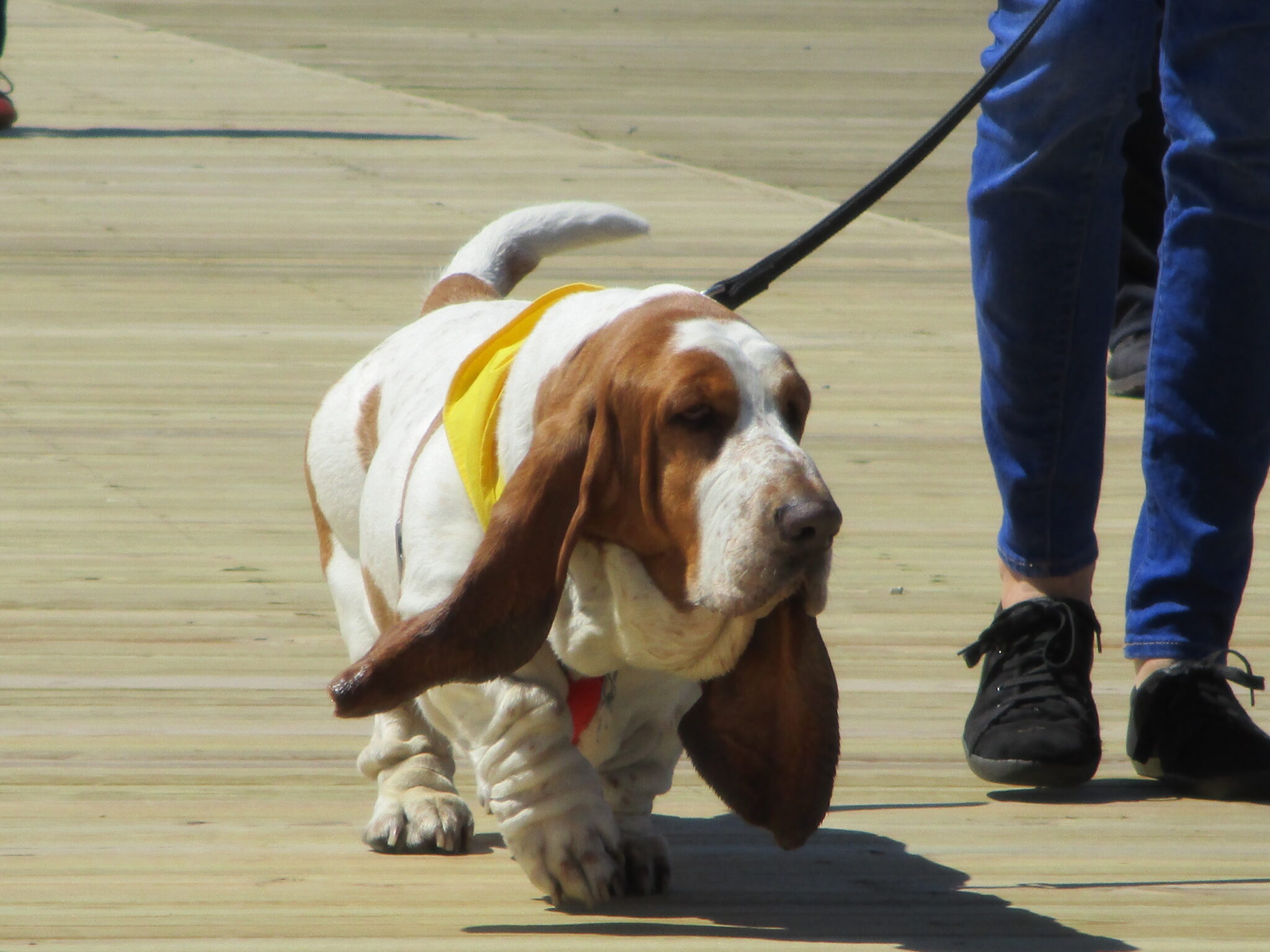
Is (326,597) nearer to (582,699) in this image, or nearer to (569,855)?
(582,699)

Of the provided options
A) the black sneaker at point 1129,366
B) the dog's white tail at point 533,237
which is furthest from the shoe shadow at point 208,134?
the dog's white tail at point 533,237

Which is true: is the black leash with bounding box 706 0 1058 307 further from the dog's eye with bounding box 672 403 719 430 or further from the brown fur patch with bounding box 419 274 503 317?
the dog's eye with bounding box 672 403 719 430

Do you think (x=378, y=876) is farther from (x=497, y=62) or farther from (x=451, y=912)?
(x=497, y=62)

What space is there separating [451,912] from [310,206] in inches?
Answer: 212

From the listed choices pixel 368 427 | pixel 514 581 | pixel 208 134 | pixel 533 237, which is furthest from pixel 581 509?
pixel 208 134

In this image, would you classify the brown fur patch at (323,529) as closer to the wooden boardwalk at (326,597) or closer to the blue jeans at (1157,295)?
the wooden boardwalk at (326,597)

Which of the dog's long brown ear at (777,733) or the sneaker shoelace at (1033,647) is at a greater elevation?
the dog's long brown ear at (777,733)

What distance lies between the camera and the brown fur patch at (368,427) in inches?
95.7

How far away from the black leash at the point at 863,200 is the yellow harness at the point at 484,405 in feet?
0.96

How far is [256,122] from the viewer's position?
9.32 meters

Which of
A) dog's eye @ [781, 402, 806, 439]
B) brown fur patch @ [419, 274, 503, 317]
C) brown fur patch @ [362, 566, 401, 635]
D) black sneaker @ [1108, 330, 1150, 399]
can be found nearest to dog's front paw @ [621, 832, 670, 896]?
brown fur patch @ [362, 566, 401, 635]

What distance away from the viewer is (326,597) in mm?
3170

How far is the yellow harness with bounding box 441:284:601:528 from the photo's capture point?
2.05 metres

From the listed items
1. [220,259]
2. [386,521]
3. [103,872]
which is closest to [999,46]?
[386,521]
